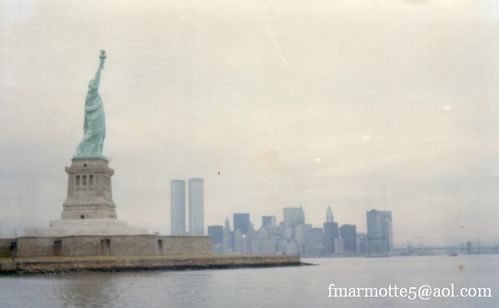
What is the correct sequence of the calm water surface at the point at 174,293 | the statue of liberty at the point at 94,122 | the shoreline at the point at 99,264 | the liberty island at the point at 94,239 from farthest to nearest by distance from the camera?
the statue of liberty at the point at 94,122 → the liberty island at the point at 94,239 → the shoreline at the point at 99,264 → the calm water surface at the point at 174,293

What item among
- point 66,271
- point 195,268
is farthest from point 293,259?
point 66,271

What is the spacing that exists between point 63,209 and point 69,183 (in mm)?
1929

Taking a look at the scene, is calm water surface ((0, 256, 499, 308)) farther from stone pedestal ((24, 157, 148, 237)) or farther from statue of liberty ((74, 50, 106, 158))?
statue of liberty ((74, 50, 106, 158))

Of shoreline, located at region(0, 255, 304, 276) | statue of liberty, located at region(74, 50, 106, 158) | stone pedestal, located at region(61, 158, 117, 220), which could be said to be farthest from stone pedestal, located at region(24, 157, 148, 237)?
shoreline, located at region(0, 255, 304, 276)

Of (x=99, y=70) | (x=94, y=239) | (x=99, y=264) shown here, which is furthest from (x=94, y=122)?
(x=99, y=264)

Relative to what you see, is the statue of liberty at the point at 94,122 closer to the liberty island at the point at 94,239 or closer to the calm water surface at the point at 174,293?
the liberty island at the point at 94,239

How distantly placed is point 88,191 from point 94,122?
18.1ft

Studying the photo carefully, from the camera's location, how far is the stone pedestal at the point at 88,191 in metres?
47.9

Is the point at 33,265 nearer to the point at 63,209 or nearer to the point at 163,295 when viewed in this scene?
the point at 63,209

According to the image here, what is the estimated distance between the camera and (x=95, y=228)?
45.7 m

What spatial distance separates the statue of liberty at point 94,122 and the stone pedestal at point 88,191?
1.06 metres

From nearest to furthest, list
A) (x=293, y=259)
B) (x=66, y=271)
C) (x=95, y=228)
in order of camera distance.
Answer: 1. (x=66, y=271)
2. (x=95, y=228)
3. (x=293, y=259)

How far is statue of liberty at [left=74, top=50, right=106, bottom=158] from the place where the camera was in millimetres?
50188

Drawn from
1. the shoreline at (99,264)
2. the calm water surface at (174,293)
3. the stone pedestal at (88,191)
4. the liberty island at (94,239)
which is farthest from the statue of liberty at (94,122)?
the calm water surface at (174,293)
